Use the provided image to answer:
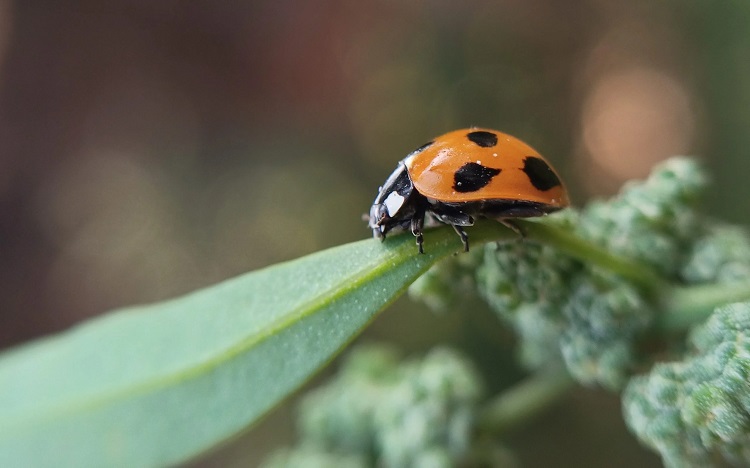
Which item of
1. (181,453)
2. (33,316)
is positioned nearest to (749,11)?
(181,453)

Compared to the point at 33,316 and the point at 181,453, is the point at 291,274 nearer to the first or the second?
the point at 181,453

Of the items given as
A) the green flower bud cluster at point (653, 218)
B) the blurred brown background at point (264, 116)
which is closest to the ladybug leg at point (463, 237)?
the green flower bud cluster at point (653, 218)

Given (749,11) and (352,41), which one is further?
(352,41)

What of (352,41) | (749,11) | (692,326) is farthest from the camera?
(352,41)

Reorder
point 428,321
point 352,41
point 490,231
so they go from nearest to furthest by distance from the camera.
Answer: point 490,231, point 428,321, point 352,41

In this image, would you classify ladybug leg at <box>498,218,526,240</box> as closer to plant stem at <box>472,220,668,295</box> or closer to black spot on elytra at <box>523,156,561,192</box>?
plant stem at <box>472,220,668,295</box>

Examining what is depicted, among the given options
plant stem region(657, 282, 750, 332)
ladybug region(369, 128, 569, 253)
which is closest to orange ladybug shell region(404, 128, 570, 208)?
ladybug region(369, 128, 569, 253)

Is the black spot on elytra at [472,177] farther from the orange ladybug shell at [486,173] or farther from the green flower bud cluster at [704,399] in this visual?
the green flower bud cluster at [704,399]
